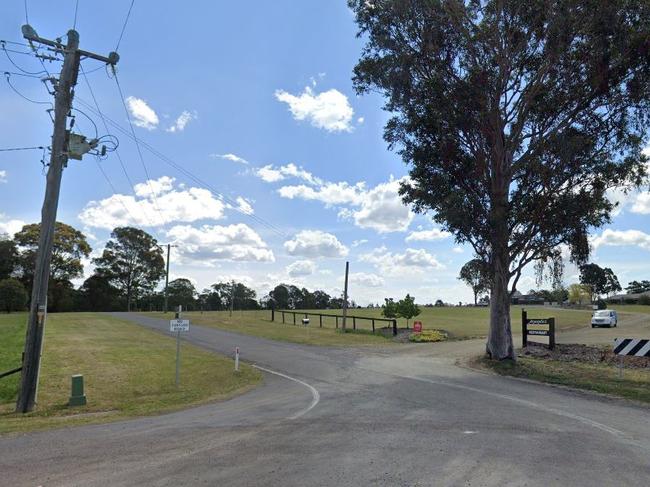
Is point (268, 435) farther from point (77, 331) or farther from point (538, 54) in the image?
point (77, 331)

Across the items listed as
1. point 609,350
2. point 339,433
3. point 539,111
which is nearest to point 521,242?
point 539,111

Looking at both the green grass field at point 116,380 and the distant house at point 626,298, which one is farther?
the distant house at point 626,298

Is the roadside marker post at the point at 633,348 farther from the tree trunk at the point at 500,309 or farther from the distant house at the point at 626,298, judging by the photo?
the distant house at the point at 626,298

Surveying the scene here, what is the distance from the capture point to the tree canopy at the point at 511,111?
16.6 meters

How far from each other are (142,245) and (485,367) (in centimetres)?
8499

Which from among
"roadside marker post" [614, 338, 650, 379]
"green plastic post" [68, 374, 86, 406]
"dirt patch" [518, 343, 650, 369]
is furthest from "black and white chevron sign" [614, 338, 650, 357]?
"green plastic post" [68, 374, 86, 406]

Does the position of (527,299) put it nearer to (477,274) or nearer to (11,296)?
(11,296)

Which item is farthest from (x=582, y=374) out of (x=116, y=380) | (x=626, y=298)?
(x=626, y=298)

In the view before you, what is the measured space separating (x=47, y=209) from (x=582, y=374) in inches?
634

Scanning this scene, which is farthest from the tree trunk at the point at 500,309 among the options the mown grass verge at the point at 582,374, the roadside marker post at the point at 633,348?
the roadside marker post at the point at 633,348

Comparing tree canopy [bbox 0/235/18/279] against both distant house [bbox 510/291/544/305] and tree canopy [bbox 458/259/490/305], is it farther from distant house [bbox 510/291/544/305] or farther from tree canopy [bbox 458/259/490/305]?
distant house [bbox 510/291/544/305]

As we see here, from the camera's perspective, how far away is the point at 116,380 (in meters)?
16.1

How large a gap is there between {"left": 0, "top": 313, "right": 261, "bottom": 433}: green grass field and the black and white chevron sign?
1108cm

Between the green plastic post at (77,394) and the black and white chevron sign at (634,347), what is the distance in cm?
1498
